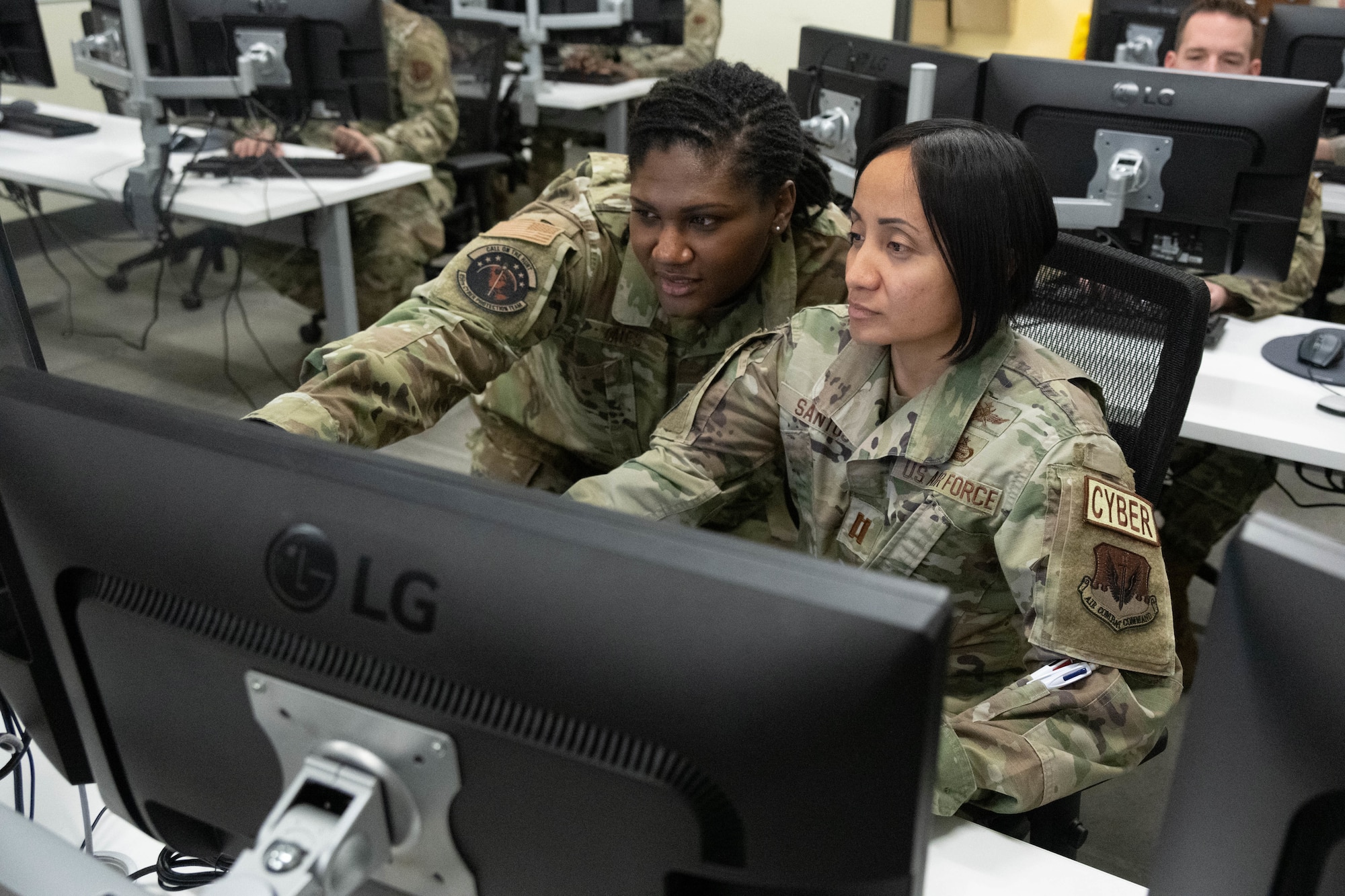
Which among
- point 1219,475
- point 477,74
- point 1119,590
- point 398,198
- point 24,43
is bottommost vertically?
point 1219,475

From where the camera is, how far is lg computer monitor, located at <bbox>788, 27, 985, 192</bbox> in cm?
195

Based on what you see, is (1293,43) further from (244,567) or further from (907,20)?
(907,20)

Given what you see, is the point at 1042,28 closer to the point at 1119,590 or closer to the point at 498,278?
the point at 498,278

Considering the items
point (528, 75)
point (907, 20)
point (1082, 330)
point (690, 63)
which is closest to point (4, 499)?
point (1082, 330)

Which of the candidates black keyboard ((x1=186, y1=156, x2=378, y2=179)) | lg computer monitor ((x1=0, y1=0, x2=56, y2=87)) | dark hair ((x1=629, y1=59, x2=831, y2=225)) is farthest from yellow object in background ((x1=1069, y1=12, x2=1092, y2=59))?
lg computer monitor ((x1=0, y1=0, x2=56, y2=87))

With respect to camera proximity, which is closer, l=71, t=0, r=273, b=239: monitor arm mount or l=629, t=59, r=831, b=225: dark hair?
l=629, t=59, r=831, b=225: dark hair

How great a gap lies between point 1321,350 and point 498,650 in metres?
1.84

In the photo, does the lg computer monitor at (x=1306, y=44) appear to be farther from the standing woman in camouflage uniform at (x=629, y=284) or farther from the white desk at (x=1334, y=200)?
the standing woman in camouflage uniform at (x=629, y=284)

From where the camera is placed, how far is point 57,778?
98cm

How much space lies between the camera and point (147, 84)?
8.70 feet

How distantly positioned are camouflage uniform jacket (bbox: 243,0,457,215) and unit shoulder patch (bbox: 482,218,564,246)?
2.19 metres

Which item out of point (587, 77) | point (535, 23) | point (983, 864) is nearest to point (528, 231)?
point (983, 864)

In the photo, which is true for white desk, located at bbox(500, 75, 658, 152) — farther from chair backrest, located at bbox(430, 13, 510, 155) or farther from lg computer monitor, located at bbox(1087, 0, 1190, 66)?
lg computer monitor, located at bbox(1087, 0, 1190, 66)

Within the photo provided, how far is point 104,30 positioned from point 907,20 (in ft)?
13.1
